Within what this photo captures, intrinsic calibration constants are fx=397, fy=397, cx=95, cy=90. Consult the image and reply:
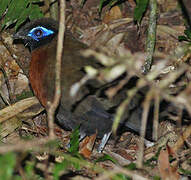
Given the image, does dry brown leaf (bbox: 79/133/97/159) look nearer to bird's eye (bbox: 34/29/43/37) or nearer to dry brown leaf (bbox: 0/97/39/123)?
dry brown leaf (bbox: 0/97/39/123)

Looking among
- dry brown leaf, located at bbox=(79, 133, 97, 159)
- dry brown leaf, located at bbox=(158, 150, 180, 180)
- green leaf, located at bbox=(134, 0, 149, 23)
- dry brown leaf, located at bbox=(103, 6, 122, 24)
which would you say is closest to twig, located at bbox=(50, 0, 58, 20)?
dry brown leaf, located at bbox=(103, 6, 122, 24)

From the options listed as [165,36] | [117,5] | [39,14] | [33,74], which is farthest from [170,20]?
[33,74]

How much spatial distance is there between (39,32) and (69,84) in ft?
3.71

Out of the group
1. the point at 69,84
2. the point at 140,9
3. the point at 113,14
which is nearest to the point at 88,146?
the point at 69,84

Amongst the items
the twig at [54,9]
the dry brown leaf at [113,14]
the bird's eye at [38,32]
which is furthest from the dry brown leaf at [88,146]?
the dry brown leaf at [113,14]

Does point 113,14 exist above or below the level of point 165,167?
above

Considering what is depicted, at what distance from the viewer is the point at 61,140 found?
18.2 feet

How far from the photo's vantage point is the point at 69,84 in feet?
15.1

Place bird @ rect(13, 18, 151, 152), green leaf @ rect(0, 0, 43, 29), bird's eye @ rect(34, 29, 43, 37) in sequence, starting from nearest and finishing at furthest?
1. bird @ rect(13, 18, 151, 152)
2. green leaf @ rect(0, 0, 43, 29)
3. bird's eye @ rect(34, 29, 43, 37)

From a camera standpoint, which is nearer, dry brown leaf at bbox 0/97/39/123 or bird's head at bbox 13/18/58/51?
dry brown leaf at bbox 0/97/39/123

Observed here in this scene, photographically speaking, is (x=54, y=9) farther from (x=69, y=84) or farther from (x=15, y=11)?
(x=69, y=84)

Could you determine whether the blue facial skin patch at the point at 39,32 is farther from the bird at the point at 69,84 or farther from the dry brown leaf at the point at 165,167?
the dry brown leaf at the point at 165,167

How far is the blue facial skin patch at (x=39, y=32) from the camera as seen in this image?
5.33m

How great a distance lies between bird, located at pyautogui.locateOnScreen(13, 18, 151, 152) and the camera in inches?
180
